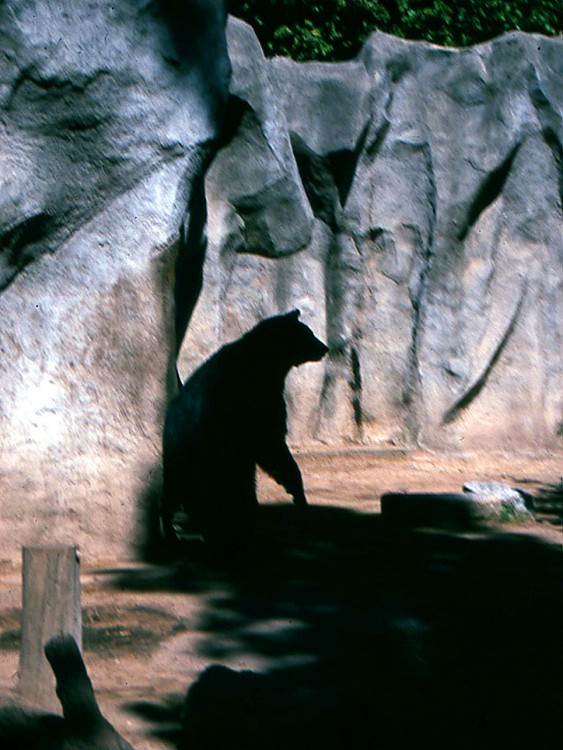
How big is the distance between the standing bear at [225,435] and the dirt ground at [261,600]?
0.27m

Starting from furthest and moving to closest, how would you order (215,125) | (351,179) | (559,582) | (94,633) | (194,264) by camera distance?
Answer: (351,179) < (194,264) < (215,125) < (559,582) < (94,633)

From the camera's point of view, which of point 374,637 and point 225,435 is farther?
point 225,435

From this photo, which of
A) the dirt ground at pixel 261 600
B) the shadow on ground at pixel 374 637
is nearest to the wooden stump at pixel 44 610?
the dirt ground at pixel 261 600

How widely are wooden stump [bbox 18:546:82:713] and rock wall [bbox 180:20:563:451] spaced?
272 inches

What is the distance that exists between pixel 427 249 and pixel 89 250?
5289mm

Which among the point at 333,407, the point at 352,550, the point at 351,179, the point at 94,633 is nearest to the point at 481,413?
the point at 333,407

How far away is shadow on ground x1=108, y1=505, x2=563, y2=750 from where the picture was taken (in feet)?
11.7

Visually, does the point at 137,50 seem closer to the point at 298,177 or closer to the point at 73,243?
the point at 73,243

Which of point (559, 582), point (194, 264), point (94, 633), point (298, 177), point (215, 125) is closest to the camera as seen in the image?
point (94, 633)

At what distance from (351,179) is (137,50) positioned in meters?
4.85

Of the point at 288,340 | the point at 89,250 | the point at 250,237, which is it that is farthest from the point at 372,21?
the point at 89,250

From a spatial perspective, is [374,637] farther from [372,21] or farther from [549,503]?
[372,21]

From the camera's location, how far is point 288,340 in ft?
22.1

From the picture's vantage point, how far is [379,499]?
892 cm
